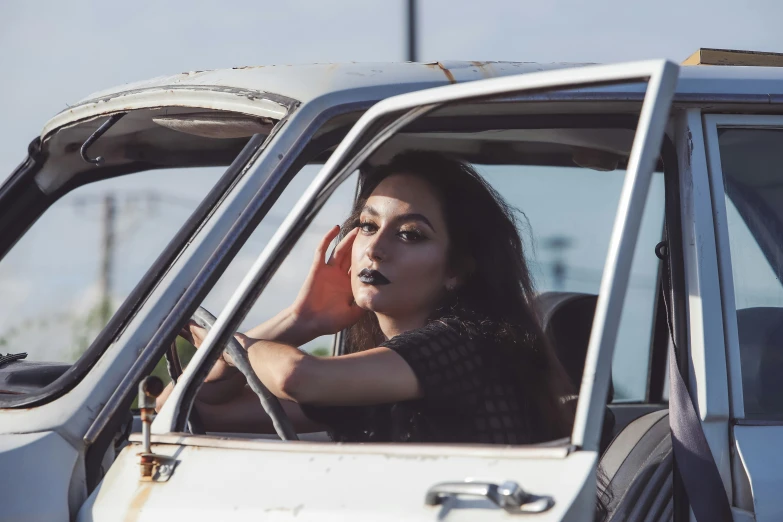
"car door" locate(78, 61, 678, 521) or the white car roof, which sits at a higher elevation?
the white car roof

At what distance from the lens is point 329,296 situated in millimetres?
2521

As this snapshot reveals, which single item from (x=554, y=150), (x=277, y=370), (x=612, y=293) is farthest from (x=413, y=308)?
(x=612, y=293)

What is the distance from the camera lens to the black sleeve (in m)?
2.13

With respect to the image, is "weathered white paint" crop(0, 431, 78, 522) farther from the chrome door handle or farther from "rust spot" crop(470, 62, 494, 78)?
"rust spot" crop(470, 62, 494, 78)

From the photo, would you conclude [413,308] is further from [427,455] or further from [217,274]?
[427,455]

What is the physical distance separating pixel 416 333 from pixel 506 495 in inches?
28.1

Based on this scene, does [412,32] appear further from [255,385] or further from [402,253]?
[255,385]

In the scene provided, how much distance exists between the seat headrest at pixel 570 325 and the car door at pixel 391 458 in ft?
4.22

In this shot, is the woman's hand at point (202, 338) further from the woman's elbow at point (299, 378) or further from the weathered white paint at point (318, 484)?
the weathered white paint at point (318, 484)

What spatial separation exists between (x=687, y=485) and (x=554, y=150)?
3.75 ft

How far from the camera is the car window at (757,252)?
207cm

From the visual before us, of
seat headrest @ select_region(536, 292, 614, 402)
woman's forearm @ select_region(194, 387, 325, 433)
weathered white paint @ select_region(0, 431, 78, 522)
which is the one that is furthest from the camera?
seat headrest @ select_region(536, 292, 614, 402)

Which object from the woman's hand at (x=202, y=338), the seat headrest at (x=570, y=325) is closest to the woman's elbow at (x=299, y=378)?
the woman's hand at (x=202, y=338)

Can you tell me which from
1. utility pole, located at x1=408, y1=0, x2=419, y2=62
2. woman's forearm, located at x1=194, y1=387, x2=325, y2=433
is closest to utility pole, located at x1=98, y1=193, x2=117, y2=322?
woman's forearm, located at x1=194, y1=387, x2=325, y2=433
